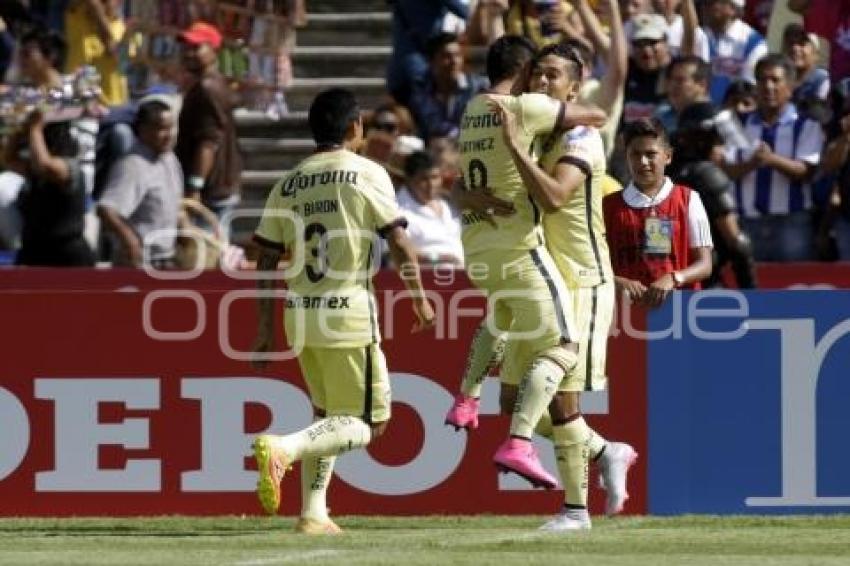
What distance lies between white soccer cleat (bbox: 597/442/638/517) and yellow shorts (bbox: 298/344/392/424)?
51.5 inches

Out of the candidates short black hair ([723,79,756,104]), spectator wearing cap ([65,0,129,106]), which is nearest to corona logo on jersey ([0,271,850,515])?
short black hair ([723,79,756,104])

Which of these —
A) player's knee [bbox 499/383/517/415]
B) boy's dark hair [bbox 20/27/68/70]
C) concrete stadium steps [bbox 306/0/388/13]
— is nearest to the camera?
player's knee [bbox 499/383/517/415]

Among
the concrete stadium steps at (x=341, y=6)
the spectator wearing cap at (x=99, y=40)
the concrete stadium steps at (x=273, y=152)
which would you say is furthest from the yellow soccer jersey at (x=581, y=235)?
the concrete stadium steps at (x=341, y=6)

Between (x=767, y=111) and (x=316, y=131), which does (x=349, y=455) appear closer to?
(x=316, y=131)

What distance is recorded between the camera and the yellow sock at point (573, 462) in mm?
11703

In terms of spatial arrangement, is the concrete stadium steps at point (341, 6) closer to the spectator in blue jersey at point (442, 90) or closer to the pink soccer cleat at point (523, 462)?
the spectator in blue jersey at point (442, 90)

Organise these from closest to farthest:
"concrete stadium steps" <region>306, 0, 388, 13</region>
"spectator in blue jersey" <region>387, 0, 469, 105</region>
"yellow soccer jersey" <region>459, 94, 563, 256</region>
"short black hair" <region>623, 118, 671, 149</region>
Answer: "yellow soccer jersey" <region>459, 94, 563, 256</region> → "short black hair" <region>623, 118, 671, 149</region> → "spectator in blue jersey" <region>387, 0, 469, 105</region> → "concrete stadium steps" <region>306, 0, 388, 13</region>

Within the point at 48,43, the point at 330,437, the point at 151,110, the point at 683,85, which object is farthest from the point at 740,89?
the point at 330,437

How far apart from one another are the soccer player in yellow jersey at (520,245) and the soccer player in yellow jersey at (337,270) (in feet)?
1.44

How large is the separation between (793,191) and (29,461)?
5622 mm

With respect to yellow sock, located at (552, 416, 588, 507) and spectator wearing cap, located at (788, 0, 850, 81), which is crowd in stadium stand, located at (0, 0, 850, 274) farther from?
yellow sock, located at (552, 416, 588, 507)

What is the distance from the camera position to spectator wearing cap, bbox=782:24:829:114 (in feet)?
55.8

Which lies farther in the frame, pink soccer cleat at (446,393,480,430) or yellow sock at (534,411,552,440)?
yellow sock at (534,411,552,440)

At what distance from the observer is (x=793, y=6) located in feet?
59.3
